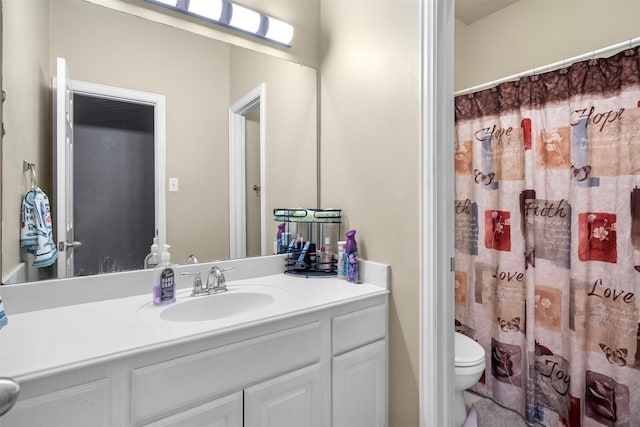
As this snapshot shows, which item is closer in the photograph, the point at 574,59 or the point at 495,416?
the point at 574,59

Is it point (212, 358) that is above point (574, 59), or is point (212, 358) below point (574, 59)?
below

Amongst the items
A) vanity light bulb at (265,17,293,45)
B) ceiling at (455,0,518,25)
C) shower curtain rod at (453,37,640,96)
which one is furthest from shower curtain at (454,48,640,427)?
vanity light bulb at (265,17,293,45)

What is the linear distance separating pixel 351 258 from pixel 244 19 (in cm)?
118

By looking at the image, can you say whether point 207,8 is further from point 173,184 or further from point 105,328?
point 105,328

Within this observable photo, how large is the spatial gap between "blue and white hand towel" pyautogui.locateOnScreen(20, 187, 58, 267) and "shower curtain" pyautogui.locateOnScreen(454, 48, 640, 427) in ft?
6.87

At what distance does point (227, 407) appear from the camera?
955 millimetres

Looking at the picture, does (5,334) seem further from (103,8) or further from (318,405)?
(103,8)

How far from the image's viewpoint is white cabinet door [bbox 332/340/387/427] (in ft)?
3.94

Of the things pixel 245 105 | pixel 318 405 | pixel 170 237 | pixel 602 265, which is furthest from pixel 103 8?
pixel 602 265

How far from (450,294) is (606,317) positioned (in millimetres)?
940

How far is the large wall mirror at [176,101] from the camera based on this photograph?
1065 millimetres

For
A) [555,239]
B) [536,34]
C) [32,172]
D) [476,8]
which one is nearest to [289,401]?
[32,172]

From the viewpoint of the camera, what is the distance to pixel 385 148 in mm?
1387

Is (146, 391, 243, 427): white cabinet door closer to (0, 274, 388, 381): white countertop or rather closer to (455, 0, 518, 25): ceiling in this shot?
(0, 274, 388, 381): white countertop
